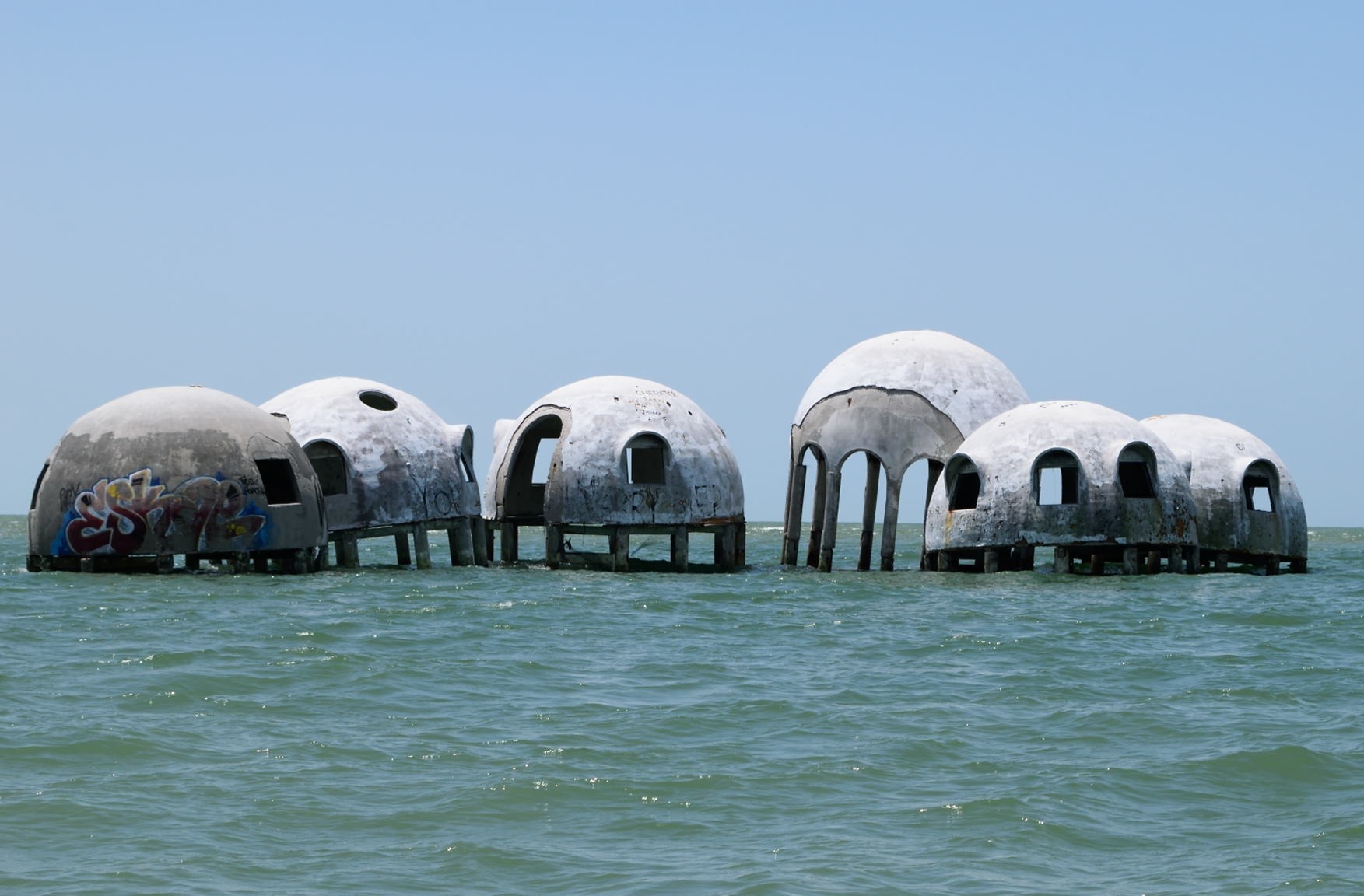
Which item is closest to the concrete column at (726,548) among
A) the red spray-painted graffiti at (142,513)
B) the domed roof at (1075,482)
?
the domed roof at (1075,482)

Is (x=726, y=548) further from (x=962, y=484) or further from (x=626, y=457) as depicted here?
(x=962, y=484)

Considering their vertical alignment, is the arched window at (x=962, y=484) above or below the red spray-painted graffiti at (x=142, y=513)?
above

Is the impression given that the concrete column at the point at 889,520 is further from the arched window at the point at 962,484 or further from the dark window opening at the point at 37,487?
the dark window opening at the point at 37,487

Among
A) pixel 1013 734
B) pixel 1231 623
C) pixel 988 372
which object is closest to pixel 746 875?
pixel 1013 734

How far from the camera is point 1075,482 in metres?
29.3

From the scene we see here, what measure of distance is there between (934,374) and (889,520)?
290 centimetres

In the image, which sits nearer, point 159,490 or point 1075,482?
point 159,490

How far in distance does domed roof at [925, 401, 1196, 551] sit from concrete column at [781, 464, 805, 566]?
6172mm

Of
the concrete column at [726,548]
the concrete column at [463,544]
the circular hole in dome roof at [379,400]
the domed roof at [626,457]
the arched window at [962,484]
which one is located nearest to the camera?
the arched window at [962,484]

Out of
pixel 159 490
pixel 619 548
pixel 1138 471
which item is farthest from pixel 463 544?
pixel 1138 471

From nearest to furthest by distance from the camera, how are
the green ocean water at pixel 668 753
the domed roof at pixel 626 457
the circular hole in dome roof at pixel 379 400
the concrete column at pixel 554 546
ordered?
the green ocean water at pixel 668 753 < the domed roof at pixel 626 457 < the concrete column at pixel 554 546 < the circular hole in dome roof at pixel 379 400

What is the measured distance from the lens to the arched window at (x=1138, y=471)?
28.3m

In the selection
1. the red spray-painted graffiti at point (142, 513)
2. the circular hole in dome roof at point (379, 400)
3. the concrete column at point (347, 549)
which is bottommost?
the concrete column at point (347, 549)

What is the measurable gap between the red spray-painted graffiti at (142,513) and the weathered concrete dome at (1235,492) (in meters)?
17.2
